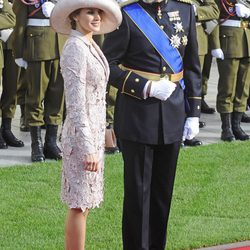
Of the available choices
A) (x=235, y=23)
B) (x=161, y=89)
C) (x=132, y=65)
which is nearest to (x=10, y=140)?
(x=235, y=23)

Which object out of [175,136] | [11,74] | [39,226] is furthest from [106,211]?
[11,74]

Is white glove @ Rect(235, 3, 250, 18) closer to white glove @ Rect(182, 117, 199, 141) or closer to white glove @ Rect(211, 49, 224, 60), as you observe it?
white glove @ Rect(211, 49, 224, 60)

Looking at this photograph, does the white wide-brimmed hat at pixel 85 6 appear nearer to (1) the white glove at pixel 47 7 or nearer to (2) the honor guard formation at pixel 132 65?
(2) the honor guard formation at pixel 132 65

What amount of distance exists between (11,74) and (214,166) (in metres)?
2.26

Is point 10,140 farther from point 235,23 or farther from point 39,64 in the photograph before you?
point 235,23

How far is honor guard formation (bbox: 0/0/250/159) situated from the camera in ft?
18.0

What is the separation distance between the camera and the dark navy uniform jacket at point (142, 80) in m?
5.47

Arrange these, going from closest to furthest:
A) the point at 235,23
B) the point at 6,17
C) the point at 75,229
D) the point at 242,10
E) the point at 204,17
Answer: the point at 75,229 → the point at 6,17 → the point at 204,17 → the point at 242,10 → the point at 235,23

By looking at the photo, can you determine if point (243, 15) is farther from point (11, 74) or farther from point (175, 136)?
point (175, 136)

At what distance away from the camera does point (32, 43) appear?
8898 millimetres

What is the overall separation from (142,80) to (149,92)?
3.0 inches

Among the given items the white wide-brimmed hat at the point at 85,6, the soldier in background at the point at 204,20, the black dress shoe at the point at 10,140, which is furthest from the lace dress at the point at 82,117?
the soldier in background at the point at 204,20

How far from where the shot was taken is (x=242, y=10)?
995cm

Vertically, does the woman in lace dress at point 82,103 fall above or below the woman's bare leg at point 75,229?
above
